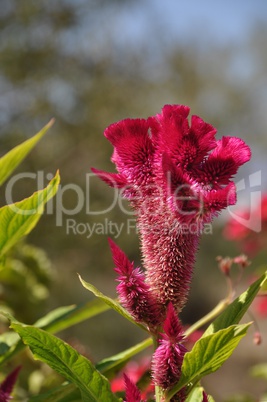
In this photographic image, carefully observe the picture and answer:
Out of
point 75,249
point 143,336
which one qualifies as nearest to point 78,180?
point 75,249

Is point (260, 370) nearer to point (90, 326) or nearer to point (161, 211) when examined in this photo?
point (161, 211)

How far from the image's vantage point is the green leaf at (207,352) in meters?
0.67

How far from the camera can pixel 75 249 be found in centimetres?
534

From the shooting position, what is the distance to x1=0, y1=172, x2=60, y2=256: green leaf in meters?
0.83

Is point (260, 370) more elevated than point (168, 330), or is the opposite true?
point (168, 330)

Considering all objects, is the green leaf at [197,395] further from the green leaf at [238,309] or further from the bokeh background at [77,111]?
the bokeh background at [77,111]

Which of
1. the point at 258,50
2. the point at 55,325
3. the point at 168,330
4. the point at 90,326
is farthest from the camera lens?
the point at 258,50

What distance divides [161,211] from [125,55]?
564 cm

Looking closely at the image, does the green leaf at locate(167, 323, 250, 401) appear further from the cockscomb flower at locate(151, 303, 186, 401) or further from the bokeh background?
the bokeh background

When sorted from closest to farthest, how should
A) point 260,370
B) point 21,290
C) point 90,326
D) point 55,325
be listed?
point 55,325 < point 260,370 < point 21,290 < point 90,326

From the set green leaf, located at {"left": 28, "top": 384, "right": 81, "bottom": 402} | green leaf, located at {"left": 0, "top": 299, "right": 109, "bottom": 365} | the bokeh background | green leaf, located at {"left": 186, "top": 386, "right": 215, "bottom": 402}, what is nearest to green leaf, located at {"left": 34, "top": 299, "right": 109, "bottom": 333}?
green leaf, located at {"left": 0, "top": 299, "right": 109, "bottom": 365}

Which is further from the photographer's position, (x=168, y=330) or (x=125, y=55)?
(x=125, y=55)

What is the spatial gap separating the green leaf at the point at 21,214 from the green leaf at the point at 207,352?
31cm

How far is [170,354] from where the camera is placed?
Answer: 0.68 m
